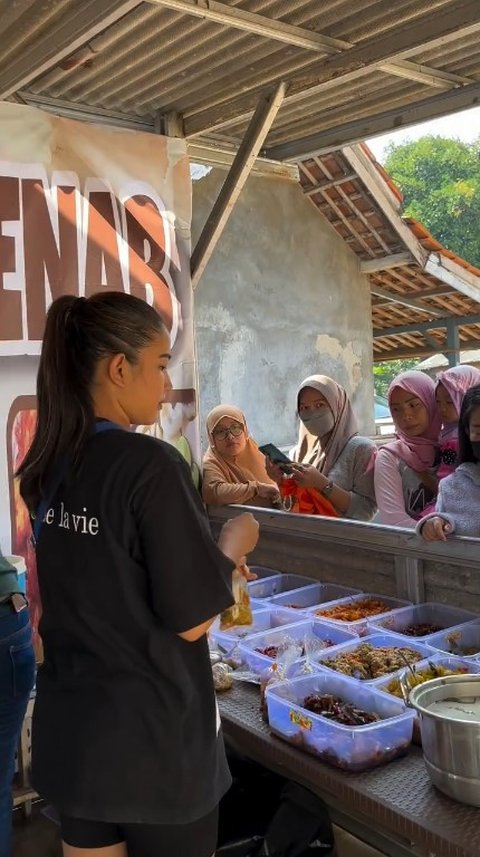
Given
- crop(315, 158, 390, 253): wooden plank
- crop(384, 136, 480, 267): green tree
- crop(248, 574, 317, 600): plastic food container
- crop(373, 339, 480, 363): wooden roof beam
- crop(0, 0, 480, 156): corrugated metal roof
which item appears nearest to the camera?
crop(0, 0, 480, 156): corrugated metal roof

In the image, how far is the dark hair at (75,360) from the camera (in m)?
1.34

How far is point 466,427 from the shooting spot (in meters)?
2.55

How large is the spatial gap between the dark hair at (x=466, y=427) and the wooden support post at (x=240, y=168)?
58.2 inches

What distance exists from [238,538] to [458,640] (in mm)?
1057

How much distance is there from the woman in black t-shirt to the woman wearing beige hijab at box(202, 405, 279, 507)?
2.14 meters

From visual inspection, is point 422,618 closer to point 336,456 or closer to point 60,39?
point 336,456

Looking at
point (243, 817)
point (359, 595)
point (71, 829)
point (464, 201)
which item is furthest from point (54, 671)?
point (464, 201)

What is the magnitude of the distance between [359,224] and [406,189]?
115ft

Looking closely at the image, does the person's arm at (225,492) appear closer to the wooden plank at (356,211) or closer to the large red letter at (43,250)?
the large red letter at (43,250)

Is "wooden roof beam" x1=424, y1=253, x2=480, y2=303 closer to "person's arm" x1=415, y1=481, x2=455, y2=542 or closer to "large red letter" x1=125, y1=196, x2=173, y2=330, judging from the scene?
"large red letter" x1=125, y1=196, x2=173, y2=330

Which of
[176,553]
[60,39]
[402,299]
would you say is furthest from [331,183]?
[176,553]

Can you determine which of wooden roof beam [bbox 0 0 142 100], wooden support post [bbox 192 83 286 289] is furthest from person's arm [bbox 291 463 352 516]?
wooden roof beam [bbox 0 0 142 100]

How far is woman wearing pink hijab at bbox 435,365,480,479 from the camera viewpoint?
9.91 feet

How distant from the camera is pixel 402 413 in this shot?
124 inches
